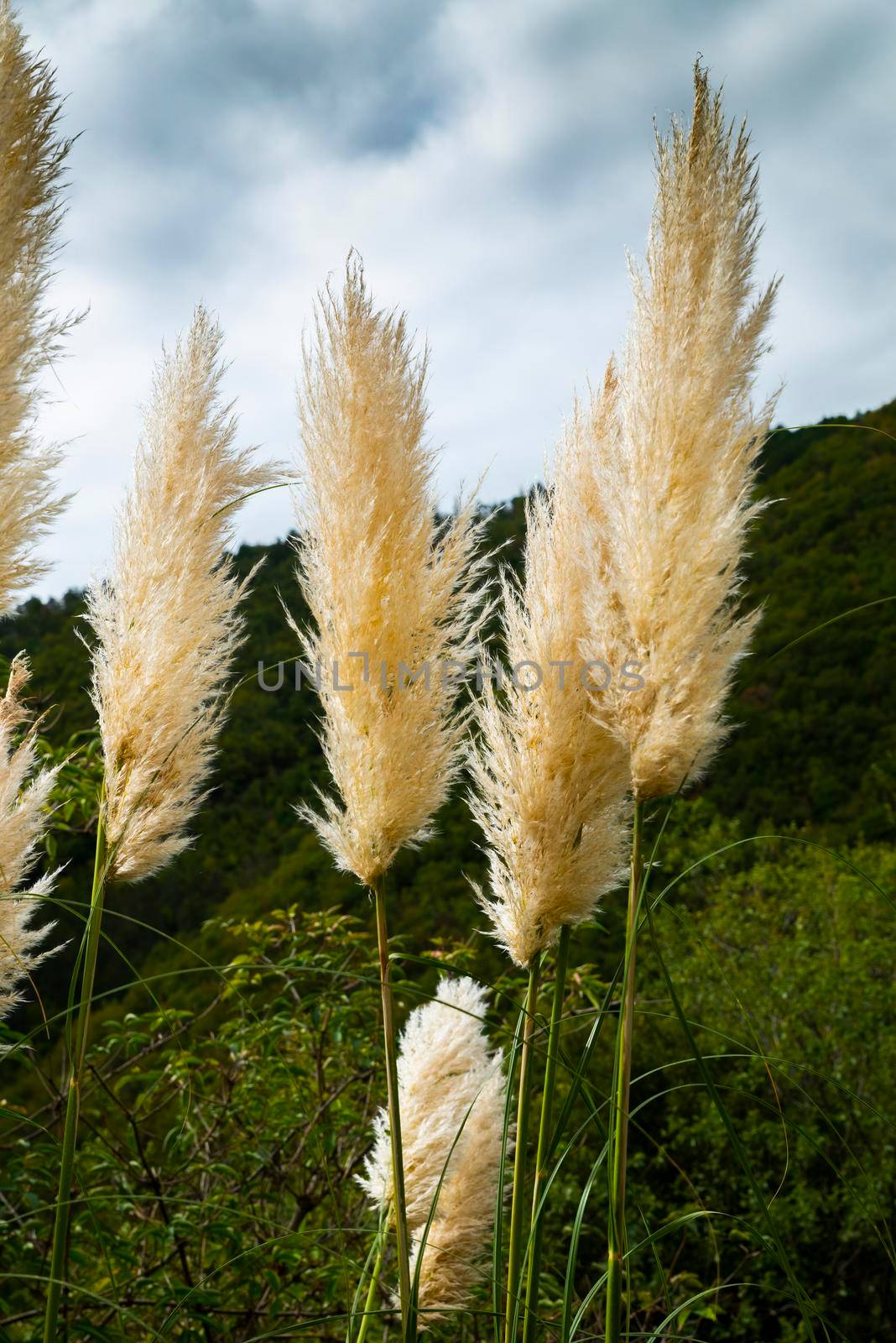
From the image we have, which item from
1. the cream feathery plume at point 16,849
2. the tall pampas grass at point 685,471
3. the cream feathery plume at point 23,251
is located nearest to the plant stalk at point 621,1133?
the tall pampas grass at point 685,471

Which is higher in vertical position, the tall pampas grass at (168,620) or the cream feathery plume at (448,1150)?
the tall pampas grass at (168,620)

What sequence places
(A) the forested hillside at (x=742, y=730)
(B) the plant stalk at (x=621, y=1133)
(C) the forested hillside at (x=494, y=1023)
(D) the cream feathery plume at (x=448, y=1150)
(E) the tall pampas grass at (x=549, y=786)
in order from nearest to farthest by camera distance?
(B) the plant stalk at (x=621, y=1133) → (E) the tall pampas grass at (x=549, y=786) → (D) the cream feathery plume at (x=448, y=1150) → (C) the forested hillside at (x=494, y=1023) → (A) the forested hillside at (x=742, y=730)

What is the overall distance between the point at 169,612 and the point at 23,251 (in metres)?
0.66

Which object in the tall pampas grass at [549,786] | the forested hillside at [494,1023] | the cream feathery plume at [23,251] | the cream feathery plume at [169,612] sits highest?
the cream feathery plume at [23,251]

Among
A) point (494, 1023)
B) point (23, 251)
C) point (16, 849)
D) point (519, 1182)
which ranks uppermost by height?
point (23, 251)

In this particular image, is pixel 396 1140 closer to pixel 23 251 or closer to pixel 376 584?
pixel 376 584

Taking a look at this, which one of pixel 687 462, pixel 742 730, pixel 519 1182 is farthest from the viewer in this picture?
pixel 742 730

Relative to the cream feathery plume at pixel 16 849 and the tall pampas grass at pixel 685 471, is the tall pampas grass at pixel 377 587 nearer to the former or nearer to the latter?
the tall pampas grass at pixel 685 471

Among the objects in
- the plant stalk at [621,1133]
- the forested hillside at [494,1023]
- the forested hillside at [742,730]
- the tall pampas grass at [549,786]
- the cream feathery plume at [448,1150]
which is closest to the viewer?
the plant stalk at [621,1133]

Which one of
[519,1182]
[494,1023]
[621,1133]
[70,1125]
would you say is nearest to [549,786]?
[494,1023]

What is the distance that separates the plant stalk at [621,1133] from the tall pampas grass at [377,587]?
1.24 feet

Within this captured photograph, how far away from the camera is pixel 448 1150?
1.87 m

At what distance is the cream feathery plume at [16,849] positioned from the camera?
1.71 m

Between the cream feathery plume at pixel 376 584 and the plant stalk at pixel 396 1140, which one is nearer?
the plant stalk at pixel 396 1140
